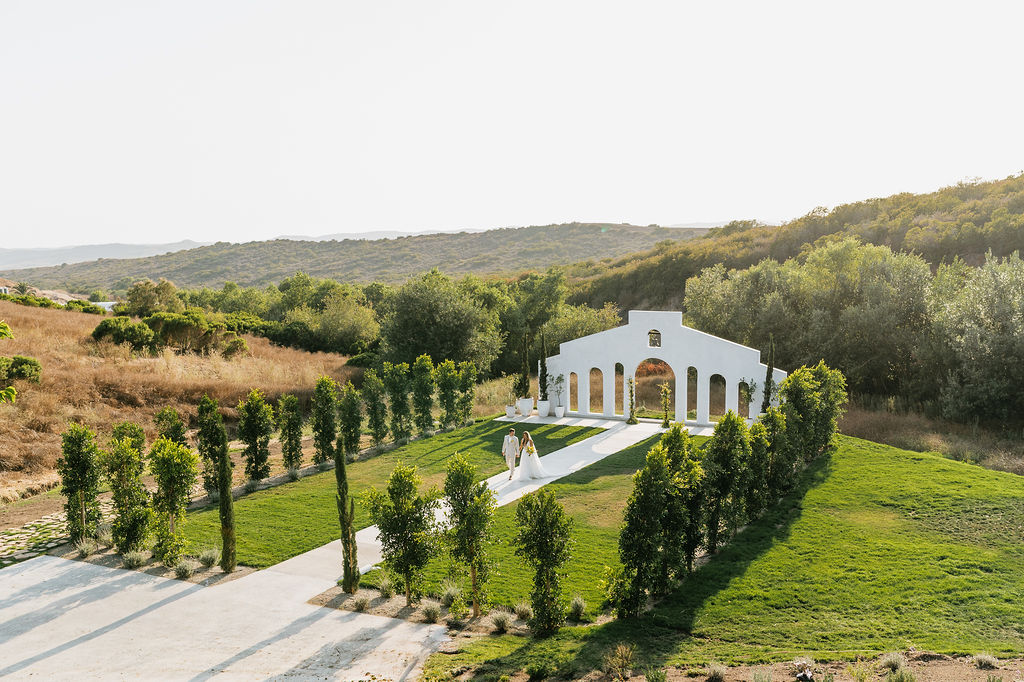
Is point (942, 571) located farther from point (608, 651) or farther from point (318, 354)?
point (318, 354)

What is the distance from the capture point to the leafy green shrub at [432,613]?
1058 cm

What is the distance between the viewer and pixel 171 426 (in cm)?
1702

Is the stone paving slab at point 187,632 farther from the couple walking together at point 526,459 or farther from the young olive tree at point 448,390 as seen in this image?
the young olive tree at point 448,390

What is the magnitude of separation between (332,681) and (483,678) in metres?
1.99

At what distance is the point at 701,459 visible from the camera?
41.7 ft

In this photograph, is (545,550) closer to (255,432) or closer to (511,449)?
(511,449)

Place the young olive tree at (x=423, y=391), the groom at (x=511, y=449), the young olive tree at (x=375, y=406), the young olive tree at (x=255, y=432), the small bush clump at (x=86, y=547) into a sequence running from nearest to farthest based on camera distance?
the small bush clump at (x=86, y=547) → the young olive tree at (x=255, y=432) → the groom at (x=511, y=449) → the young olive tree at (x=375, y=406) → the young olive tree at (x=423, y=391)

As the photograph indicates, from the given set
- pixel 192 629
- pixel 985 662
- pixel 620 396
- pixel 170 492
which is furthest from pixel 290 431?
pixel 620 396

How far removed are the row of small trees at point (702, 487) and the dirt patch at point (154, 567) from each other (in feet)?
24.0

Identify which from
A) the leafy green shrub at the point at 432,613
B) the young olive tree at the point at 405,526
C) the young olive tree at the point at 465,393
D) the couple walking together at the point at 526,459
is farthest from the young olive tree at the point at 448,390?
the leafy green shrub at the point at 432,613

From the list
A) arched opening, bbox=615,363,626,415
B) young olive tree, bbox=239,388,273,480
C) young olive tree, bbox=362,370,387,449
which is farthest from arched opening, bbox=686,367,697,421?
young olive tree, bbox=239,388,273,480

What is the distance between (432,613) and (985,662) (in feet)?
25.3

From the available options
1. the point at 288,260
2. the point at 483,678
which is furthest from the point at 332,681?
the point at 288,260

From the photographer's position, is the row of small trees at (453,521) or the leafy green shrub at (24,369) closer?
the row of small trees at (453,521)
